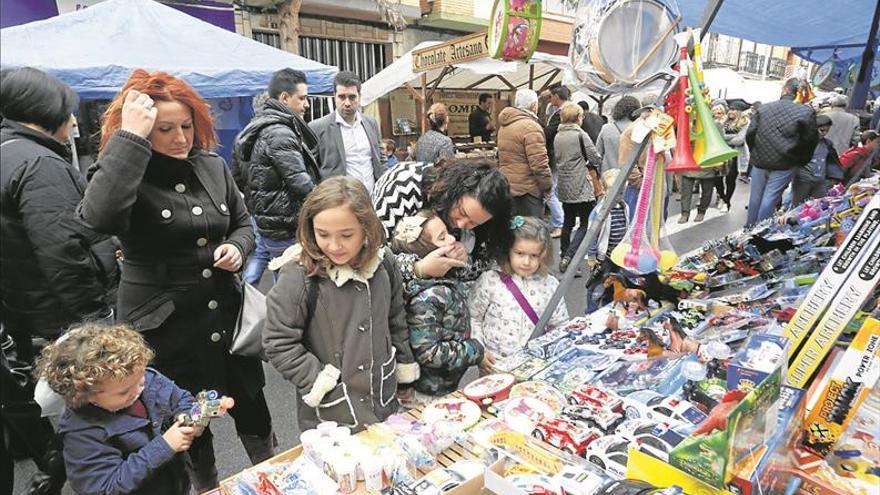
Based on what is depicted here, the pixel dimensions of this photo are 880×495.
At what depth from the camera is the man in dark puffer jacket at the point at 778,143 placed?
→ 4.93 metres

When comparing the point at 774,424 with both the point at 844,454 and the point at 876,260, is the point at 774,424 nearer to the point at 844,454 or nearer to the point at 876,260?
the point at 844,454

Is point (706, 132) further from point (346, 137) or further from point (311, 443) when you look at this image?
point (346, 137)

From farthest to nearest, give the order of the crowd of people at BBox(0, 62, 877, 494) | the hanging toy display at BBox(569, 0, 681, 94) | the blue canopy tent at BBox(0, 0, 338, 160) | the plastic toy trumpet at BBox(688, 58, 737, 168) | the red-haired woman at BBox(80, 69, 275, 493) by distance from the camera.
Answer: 1. the hanging toy display at BBox(569, 0, 681, 94)
2. the plastic toy trumpet at BBox(688, 58, 737, 168)
3. the red-haired woman at BBox(80, 69, 275, 493)
4. the crowd of people at BBox(0, 62, 877, 494)
5. the blue canopy tent at BBox(0, 0, 338, 160)

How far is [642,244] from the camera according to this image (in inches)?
73.9

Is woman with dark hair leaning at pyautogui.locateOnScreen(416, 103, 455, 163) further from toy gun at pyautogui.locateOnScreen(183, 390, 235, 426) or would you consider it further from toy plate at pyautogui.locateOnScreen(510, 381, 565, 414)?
toy gun at pyautogui.locateOnScreen(183, 390, 235, 426)

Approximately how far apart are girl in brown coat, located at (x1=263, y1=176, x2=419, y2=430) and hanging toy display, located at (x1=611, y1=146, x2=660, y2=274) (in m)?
0.87

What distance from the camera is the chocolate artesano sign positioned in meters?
6.53

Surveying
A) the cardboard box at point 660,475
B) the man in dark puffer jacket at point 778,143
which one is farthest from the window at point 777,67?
the cardboard box at point 660,475

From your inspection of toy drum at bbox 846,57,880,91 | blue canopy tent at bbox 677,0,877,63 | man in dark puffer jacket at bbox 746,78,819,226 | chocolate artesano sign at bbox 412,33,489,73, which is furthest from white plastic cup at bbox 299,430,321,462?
toy drum at bbox 846,57,880,91

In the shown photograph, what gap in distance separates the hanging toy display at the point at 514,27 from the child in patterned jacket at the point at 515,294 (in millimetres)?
895

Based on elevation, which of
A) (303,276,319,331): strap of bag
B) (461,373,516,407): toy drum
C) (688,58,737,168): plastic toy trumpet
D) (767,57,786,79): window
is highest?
(767,57,786,79): window

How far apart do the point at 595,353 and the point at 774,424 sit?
0.73 metres

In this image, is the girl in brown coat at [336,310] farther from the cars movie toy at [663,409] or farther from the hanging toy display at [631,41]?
the hanging toy display at [631,41]

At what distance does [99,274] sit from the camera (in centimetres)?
150
